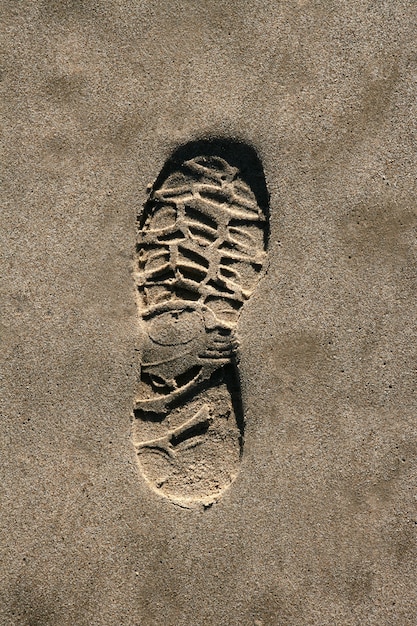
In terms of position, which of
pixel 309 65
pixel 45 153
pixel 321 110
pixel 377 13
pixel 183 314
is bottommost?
pixel 183 314

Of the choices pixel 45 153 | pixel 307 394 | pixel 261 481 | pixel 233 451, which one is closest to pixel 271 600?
pixel 261 481

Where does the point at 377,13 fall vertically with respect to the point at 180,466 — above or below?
above

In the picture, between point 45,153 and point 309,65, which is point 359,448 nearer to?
point 309,65
